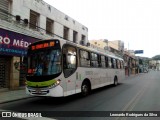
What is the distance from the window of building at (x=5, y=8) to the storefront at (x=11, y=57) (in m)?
1.28

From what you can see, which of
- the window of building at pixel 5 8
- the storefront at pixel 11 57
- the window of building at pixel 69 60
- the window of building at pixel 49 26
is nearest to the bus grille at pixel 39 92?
the window of building at pixel 69 60

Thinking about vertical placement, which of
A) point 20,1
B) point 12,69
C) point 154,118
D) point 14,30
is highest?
point 20,1

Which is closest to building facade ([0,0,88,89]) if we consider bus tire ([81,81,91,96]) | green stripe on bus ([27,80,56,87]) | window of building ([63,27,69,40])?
window of building ([63,27,69,40])

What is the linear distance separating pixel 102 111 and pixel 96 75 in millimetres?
6080

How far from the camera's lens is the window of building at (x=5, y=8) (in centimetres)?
1502

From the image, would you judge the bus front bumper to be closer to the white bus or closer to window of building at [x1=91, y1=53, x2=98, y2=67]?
the white bus

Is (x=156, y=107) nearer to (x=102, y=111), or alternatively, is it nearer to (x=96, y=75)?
(x=102, y=111)

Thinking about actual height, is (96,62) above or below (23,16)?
below

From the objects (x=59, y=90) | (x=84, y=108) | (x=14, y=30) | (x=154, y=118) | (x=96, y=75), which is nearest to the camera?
(x=154, y=118)

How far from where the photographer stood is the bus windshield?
33.2ft

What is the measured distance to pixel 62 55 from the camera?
10289mm

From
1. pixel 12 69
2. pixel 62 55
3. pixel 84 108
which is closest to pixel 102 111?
pixel 84 108

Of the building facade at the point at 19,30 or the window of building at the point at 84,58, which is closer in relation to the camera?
the window of building at the point at 84,58

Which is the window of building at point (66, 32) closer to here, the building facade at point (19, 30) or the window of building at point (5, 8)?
the building facade at point (19, 30)
